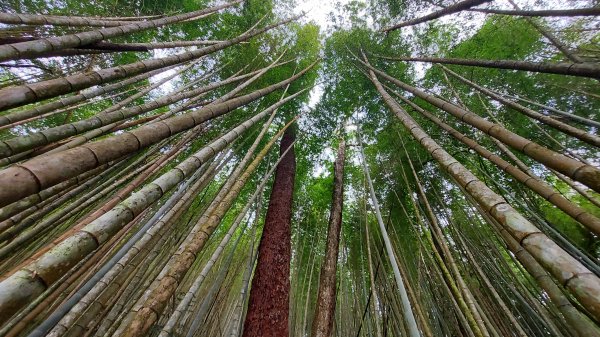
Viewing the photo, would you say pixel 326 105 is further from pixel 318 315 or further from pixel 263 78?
pixel 318 315

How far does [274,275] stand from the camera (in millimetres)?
2670

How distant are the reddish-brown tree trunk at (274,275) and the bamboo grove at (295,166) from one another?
0.07 ft

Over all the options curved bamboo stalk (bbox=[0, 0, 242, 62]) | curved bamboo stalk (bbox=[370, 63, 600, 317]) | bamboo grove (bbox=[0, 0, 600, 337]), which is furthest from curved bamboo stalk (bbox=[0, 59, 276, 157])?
curved bamboo stalk (bbox=[370, 63, 600, 317])

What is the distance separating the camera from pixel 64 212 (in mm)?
1503

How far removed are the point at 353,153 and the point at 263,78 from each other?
2.18m

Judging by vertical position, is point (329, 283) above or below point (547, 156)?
above

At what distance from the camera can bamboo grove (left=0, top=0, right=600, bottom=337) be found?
92 centimetres

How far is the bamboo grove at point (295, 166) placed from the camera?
92cm

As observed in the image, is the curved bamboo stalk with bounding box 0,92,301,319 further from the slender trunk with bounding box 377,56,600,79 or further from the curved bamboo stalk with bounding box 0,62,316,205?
the slender trunk with bounding box 377,56,600,79

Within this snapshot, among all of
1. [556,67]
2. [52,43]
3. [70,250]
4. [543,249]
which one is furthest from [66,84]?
[556,67]

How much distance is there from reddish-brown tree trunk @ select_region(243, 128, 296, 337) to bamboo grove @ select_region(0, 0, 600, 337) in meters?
0.02

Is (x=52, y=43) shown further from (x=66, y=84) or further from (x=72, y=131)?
(x=72, y=131)

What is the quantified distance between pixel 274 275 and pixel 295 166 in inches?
66.5

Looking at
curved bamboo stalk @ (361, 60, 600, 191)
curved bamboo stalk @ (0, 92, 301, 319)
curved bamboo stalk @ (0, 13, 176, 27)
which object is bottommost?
curved bamboo stalk @ (0, 92, 301, 319)
